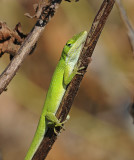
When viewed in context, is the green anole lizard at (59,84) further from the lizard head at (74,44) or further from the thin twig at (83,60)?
the thin twig at (83,60)

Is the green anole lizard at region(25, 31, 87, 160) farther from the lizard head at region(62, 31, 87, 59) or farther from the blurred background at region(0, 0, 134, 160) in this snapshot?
the blurred background at region(0, 0, 134, 160)

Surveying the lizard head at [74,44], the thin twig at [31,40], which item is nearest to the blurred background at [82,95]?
the lizard head at [74,44]

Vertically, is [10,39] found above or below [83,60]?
above

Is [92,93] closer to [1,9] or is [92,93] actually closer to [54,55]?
[54,55]

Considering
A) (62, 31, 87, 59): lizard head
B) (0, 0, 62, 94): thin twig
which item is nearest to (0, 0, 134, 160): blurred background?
(62, 31, 87, 59): lizard head

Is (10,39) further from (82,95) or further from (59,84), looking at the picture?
(82,95)

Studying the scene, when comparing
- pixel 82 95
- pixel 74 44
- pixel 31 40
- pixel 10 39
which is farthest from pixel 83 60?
pixel 82 95

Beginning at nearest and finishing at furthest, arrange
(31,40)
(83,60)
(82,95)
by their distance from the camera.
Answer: (83,60), (31,40), (82,95)
